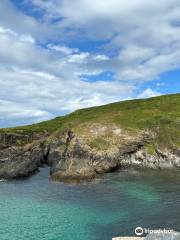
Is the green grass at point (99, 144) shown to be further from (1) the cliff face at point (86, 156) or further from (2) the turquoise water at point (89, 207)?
(2) the turquoise water at point (89, 207)

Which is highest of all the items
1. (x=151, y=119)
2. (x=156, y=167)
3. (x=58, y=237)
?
(x=151, y=119)

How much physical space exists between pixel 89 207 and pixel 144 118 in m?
69.6

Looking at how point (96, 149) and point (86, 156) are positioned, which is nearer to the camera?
point (86, 156)

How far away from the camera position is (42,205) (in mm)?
81375

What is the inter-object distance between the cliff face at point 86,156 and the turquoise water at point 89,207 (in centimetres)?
→ 842

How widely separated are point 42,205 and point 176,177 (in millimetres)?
41703

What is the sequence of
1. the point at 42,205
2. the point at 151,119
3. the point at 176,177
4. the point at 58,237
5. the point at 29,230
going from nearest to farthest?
the point at 58,237 < the point at 29,230 < the point at 42,205 < the point at 176,177 < the point at 151,119

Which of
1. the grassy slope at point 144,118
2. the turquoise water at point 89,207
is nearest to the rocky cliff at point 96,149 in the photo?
the grassy slope at point 144,118

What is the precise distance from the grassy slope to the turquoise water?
25.0 meters

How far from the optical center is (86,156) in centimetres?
12112

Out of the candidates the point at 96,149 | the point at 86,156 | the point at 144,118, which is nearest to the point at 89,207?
the point at 86,156

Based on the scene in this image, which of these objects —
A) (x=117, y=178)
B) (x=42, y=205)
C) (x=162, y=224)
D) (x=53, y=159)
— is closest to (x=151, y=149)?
(x=117, y=178)

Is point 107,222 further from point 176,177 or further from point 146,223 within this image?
point 176,177

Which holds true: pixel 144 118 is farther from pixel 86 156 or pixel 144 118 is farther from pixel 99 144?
pixel 86 156
